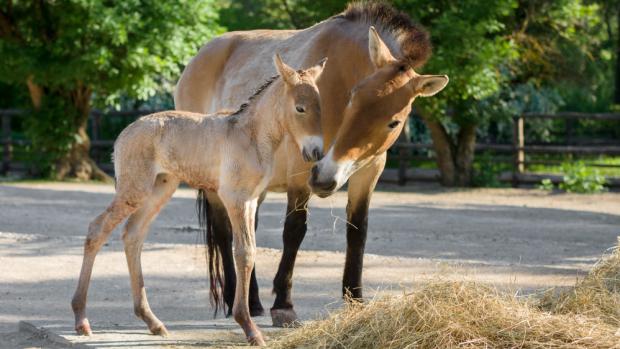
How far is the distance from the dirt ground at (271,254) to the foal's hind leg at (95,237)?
0.18 metres

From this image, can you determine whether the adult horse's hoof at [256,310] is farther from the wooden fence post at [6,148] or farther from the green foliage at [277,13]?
the wooden fence post at [6,148]

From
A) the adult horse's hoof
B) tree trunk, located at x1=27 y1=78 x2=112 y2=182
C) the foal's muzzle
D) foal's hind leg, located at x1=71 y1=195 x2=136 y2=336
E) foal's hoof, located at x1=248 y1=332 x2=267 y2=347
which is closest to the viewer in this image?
the foal's muzzle

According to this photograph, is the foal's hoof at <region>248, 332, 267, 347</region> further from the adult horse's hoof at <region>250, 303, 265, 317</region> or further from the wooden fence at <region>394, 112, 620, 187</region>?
the wooden fence at <region>394, 112, 620, 187</region>

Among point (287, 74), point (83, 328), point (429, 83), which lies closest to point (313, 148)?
point (287, 74)

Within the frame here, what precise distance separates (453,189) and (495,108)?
2.20 metres

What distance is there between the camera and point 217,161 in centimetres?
537

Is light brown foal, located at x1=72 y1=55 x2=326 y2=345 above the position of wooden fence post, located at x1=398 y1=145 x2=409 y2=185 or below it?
above

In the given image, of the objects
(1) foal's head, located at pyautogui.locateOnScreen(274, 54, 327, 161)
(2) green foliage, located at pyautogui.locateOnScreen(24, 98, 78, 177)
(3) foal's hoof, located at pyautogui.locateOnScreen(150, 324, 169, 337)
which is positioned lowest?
(2) green foliage, located at pyautogui.locateOnScreen(24, 98, 78, 177)

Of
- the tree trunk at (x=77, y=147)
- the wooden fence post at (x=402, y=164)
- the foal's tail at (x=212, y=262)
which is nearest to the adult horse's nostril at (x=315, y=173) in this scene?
the foal's tail at (x=212, y=262)

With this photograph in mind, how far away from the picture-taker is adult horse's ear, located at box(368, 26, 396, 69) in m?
5.67

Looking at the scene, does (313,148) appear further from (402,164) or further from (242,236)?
(402,164)

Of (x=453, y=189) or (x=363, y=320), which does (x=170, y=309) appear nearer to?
(x=363, y=320)

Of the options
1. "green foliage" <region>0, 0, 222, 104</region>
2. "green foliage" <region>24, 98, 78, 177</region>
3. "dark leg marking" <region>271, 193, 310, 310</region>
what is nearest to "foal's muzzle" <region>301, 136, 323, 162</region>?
"dark leg marking" <region>271, 193, 310, 310</region>

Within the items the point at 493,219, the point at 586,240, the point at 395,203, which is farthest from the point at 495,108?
the point at 586,240
